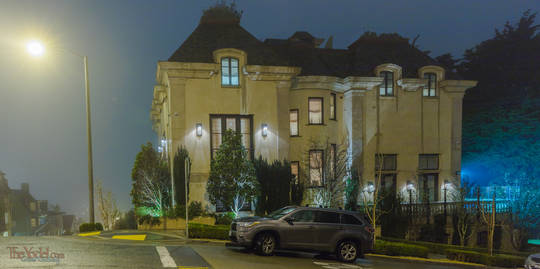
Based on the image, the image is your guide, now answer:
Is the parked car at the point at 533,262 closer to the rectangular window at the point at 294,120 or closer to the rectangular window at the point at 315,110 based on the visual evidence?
the rectangular window at the point at 315,110

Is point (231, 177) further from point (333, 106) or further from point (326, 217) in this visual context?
point (333, 106)

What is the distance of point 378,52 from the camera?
976 inches

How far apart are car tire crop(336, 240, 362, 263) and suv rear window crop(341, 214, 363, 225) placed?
61cm

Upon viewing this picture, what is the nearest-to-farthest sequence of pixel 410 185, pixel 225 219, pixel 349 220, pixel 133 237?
pixel 349 220
pixel 133 237
pixel 225 219
pixel 410 185

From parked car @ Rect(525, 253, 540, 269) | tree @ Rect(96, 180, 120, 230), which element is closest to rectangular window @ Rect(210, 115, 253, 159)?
parked car @ Rect(525, 253, 540, 269)

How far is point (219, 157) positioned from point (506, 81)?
28457mm

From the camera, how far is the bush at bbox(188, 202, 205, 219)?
17.3 meters

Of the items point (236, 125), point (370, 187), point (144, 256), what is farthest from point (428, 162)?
point (144, 256)

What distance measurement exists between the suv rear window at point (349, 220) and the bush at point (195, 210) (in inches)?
336

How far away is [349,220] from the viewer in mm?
11547

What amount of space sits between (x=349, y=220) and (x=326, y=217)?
81cm

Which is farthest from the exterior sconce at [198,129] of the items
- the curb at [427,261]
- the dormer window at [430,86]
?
the dormer window at [430,86]

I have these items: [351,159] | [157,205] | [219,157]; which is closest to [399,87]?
[351,159]

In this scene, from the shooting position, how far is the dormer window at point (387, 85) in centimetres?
2302
